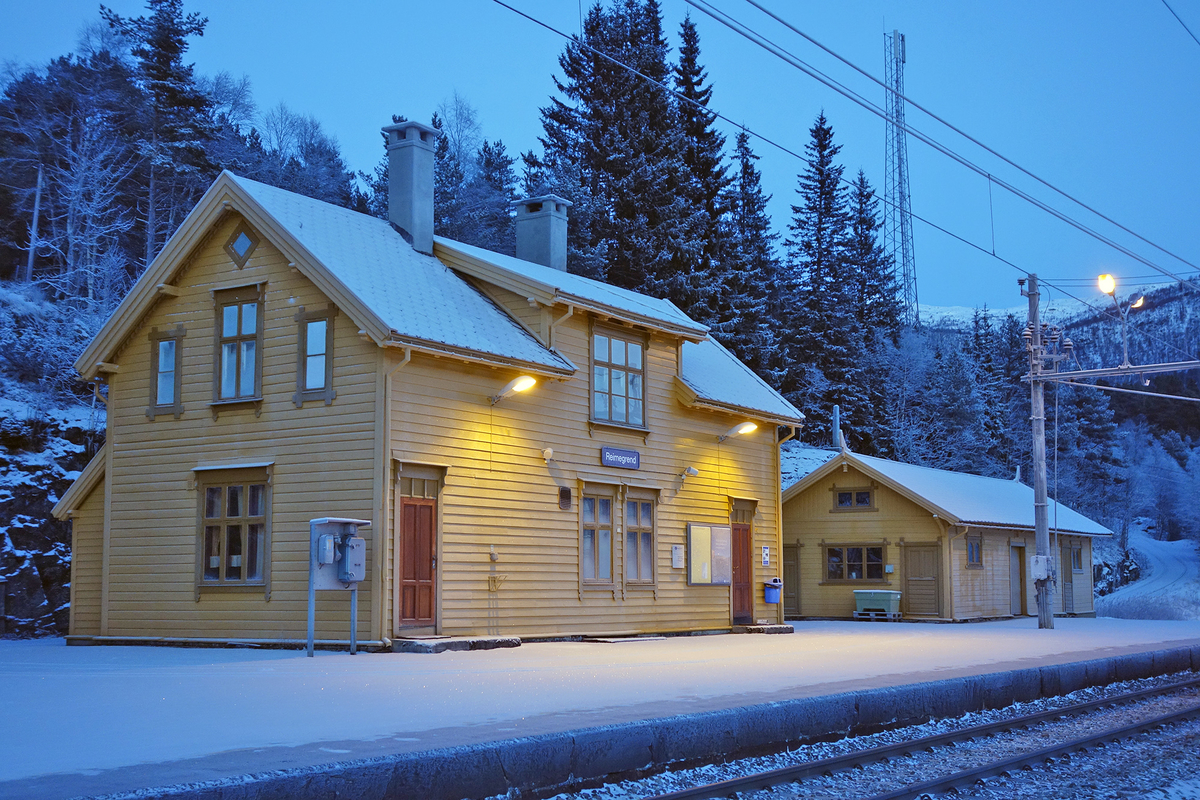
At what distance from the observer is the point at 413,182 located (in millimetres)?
22062

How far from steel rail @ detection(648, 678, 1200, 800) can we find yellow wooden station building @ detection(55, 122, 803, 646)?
8839mm

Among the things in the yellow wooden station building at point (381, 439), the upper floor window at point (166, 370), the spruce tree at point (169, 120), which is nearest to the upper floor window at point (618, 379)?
the yellow wooden station building at point (381, 439)

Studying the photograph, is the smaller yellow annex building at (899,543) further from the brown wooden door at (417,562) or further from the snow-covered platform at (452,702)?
the brown wooden door at (417,562)

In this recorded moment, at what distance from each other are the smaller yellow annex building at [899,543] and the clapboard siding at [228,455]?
1771cm

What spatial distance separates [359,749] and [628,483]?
14513mm

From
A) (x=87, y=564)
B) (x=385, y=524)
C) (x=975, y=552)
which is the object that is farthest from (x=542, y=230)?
(x=975, y=552)

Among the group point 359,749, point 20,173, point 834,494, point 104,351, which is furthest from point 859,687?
point 20,173

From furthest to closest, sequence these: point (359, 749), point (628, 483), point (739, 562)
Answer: point (739, 562), point (628, 483), point (359, 749)

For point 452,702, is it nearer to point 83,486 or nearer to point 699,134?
point 83,486

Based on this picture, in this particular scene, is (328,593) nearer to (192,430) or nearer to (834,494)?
(192,430)

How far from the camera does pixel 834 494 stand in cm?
3297

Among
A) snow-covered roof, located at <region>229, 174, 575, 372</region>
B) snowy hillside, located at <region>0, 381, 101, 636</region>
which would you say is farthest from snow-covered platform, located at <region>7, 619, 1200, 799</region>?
snowy hillside, located at <region>0, 381, 101, 636</region>

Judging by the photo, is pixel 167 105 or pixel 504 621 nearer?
pixel 504 621

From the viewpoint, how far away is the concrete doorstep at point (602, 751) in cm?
691
